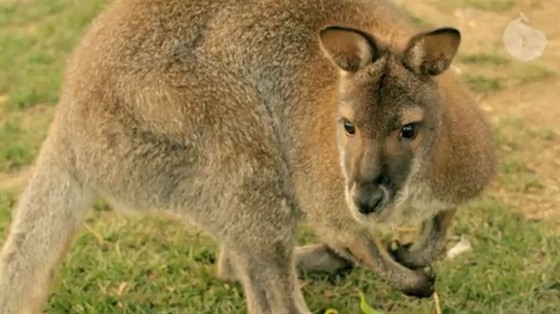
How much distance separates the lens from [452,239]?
15.3ft

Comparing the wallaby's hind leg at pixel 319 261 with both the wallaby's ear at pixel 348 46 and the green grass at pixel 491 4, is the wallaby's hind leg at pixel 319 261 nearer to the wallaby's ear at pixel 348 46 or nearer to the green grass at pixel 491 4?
the wallaby's ear at pixel 348 46

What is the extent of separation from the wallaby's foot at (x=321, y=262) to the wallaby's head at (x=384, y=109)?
1001mm

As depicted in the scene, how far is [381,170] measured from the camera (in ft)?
11.2

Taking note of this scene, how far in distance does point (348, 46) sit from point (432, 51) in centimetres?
28

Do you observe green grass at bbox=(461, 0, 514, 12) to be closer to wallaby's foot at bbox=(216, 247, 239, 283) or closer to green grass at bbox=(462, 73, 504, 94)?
green grass at bbox=(462, 73, 504, 94)

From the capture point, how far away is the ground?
4.35 meters

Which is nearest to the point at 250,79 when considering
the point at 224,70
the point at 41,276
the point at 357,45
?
the point at 224,70

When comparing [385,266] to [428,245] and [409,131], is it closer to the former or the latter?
[428,245]

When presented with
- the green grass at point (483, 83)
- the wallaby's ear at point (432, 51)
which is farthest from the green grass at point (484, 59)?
the wallaby's ear at point (432, 51)

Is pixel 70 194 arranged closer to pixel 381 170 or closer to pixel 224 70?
pixel 224 70

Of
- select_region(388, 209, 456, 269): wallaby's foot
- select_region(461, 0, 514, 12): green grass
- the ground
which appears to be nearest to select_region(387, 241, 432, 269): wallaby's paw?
select_region(388, 209, 456, 269): wallaby's foot

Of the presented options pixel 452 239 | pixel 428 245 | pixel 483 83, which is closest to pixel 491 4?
pixel 483 83

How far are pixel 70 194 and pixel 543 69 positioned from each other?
3.04 metres

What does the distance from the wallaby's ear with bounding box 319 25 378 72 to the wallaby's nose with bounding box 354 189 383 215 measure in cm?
44
